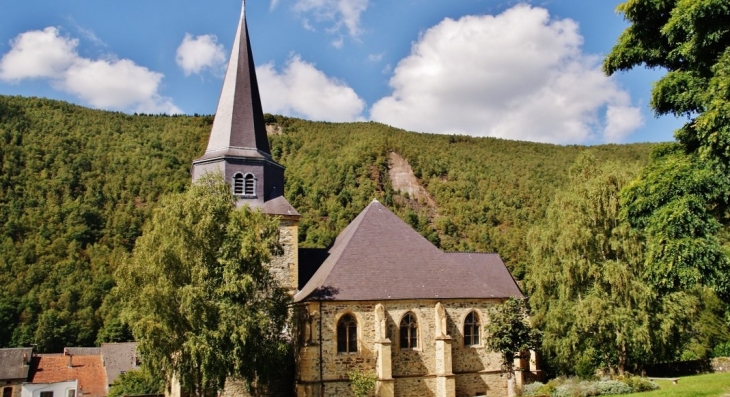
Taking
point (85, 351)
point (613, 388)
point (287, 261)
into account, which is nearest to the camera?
point (613, 388)

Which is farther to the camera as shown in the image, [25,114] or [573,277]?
[25,114]

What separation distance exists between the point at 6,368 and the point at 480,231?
51922 mm

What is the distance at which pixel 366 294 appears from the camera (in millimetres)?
24094

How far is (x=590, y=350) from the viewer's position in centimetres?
2516

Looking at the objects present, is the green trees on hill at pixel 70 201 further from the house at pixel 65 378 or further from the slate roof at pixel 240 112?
the slate roof at pixel 240 112

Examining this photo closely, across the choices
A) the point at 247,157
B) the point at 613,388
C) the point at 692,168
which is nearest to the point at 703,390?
the point at 613,388

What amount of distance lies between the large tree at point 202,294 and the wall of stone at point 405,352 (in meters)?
2.63

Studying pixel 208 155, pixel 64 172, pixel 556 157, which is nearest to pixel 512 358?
pixel 208 155

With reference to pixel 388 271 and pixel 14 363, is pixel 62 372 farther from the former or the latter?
pixel 388 271

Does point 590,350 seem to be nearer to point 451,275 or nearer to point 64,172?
point 451,275

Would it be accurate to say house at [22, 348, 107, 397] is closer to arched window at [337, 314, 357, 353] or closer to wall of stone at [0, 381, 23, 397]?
wall of stone at [0, 381, 23, 397]

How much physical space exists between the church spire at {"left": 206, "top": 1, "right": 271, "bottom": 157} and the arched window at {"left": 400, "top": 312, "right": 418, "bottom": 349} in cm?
1011

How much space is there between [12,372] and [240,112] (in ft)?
98.1

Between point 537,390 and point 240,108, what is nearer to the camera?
point 537,390
